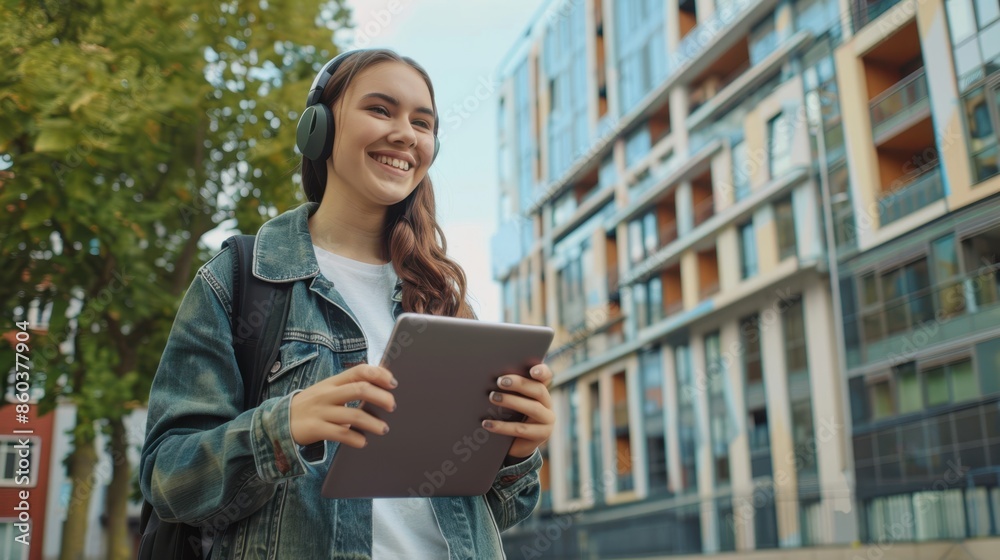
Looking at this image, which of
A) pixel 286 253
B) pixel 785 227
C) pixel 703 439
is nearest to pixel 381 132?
pixel 286 253

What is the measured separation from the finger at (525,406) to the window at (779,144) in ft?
51.7

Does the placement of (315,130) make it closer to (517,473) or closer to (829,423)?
(517,473)

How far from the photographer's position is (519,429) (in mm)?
1457

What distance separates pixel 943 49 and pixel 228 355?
35.5 ft

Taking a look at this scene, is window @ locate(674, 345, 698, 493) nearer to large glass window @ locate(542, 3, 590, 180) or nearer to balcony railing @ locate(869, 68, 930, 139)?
large glass window @ locate(542, 3, 590, 180)

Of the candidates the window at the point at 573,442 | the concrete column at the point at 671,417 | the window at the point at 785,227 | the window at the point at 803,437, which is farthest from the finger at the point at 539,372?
the window at the point at 573,442

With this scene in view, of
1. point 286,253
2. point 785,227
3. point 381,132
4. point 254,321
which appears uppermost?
point 785,227

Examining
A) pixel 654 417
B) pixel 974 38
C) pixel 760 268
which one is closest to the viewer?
pixel 974 38

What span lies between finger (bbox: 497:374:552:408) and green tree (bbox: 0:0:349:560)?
4.85m

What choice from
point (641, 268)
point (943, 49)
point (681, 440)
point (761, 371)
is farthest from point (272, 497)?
point (641, 268)

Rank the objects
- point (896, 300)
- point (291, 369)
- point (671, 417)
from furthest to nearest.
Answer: point (671, 417) → point (896, 300) → point (291, 369)

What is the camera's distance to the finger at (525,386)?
1.39m

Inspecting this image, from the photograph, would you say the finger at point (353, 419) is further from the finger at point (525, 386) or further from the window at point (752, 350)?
the window at point (752, 350)

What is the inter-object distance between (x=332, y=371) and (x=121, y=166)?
5.89m
